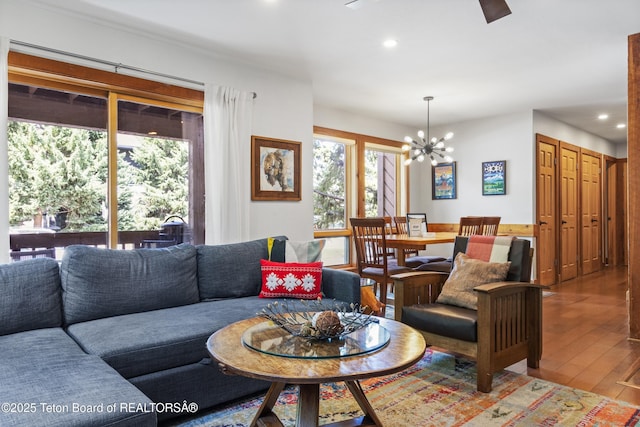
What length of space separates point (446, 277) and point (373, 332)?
151 cm

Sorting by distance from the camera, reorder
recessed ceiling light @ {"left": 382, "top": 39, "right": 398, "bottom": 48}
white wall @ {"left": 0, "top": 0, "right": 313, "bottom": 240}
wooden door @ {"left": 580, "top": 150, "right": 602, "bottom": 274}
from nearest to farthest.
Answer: white wall @ {"left": 0, "top": 0, "right": 313, "bottom": 240} → recessed ceiling light @ {"left": 382, "top": 39, "right": 398, "bottom": 48} → wooden door @ {"left": 580, "top": 150, "right": 602, "bottom": 274}

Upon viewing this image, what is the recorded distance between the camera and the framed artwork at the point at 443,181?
6449 millimetres

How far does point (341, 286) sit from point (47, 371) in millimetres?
1817

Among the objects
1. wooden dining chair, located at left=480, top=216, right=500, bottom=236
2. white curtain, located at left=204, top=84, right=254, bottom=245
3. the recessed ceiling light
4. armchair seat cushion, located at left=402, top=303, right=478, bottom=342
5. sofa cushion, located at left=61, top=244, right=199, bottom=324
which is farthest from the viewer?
wooden dining chair, located at left=480, top=216, right=500, bottom=236

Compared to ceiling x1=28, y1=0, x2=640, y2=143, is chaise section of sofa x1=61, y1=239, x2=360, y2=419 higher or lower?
lower

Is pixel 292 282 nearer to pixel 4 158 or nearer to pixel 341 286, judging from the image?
pixel 341 286

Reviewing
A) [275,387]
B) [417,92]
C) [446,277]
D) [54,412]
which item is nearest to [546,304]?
[446,277]

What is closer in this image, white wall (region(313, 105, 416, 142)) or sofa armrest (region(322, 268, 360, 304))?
sofa armrest (region(322, 268, 360, 304))

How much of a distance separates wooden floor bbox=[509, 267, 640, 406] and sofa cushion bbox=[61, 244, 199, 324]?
2.33 metres

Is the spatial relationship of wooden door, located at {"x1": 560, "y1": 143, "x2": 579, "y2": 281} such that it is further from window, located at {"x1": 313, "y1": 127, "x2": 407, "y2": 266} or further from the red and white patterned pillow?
the red and white patterned pillow

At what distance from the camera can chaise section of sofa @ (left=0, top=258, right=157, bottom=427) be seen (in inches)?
52.3

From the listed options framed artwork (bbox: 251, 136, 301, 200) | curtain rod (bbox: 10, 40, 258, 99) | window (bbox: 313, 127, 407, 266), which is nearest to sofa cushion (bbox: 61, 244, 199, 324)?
framed artwork (bbox: 251, 136, 301, 200)

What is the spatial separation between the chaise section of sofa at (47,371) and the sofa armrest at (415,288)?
181 centimetres

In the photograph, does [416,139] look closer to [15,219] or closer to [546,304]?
[546,304]
